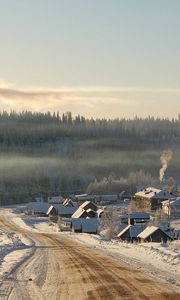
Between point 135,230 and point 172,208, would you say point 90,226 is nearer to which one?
point 135,230

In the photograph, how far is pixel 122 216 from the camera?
103 m

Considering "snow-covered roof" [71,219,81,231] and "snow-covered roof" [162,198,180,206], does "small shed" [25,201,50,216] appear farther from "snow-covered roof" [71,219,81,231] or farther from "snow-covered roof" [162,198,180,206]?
"snow-covered roof" [71,219,81,231]

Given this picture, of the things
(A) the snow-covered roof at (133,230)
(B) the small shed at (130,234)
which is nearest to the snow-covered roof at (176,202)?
(A) the snow-covered roof at (133,230)

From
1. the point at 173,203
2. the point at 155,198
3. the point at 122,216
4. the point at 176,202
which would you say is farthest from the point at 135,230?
the point at 155,198

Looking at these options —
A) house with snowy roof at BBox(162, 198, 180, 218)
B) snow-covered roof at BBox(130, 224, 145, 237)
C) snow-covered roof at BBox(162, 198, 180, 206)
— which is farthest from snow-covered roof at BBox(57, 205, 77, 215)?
snow-covered roof at BBox(130, 224, 145, 237)

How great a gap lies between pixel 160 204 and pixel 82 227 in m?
39.3

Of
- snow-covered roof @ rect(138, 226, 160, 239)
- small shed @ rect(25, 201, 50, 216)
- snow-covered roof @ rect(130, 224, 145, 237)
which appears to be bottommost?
small shed @ rect(25, 201, 50, 216)

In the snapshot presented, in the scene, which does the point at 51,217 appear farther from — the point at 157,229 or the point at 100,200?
the point at 157,229

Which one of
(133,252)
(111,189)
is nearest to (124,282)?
(133,252)

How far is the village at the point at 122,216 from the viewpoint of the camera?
7619 centimetres

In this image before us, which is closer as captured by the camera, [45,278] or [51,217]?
[45,278]

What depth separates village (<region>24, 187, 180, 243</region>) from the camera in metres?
76.2

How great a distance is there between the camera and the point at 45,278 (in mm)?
26125

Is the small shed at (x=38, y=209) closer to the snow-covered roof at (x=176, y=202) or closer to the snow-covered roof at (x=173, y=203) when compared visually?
the snow-covered roof at (x=173, y=203)
